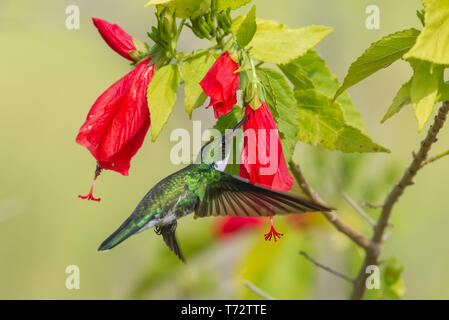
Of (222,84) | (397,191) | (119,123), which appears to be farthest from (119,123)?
(397,191)

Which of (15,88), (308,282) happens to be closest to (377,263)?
(308,282)

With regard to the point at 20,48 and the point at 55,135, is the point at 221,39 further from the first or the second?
the point at 20,48

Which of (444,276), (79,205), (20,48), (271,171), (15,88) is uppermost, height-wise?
(20,48)

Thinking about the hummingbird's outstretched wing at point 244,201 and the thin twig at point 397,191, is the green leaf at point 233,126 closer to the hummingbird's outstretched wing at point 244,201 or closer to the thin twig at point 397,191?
the hummingbird's outstretched wing at point 244,201

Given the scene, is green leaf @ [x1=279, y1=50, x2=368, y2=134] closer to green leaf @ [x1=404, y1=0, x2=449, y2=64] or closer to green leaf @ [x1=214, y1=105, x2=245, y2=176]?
green leaf @ [x1=214, y1=105, x2=245, y2=176]

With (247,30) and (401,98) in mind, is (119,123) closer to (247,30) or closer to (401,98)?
(247,30)

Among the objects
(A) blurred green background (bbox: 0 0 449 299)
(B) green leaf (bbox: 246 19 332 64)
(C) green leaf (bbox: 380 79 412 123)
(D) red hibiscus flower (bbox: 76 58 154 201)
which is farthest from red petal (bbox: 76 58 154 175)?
(A) blurred green background (bbox: 0 0 449 299)
